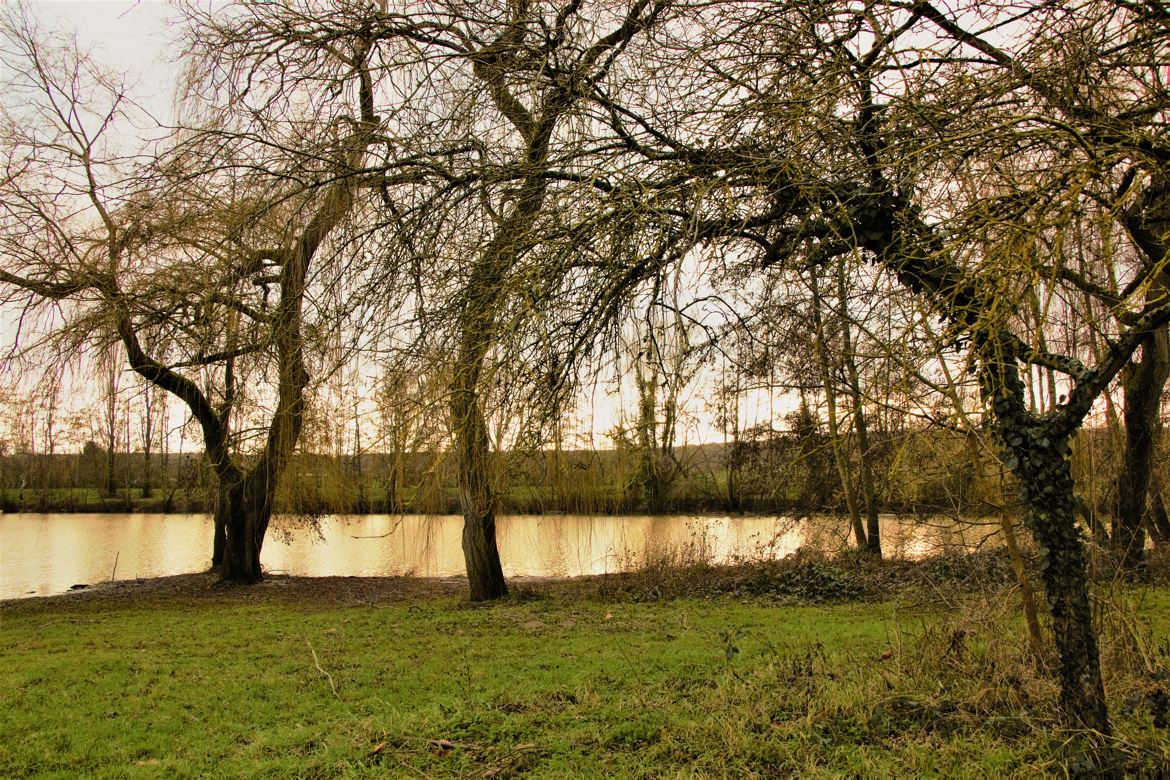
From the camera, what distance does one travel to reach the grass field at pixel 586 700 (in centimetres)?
382

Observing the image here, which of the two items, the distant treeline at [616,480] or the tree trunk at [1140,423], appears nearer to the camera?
the distant treeline at [616,480]

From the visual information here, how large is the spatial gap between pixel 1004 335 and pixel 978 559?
8.94 meters

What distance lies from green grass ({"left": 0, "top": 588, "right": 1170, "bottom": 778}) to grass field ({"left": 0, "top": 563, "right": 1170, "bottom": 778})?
2cm

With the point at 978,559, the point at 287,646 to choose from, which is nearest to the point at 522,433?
the point at 287,646

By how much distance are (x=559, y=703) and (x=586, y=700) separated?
0.18 meters

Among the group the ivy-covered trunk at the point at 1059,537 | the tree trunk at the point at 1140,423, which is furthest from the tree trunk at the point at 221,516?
the tree trunk at the point at 1140,423

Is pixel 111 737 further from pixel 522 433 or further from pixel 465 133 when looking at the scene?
pixel 465 133

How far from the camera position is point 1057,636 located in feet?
11.0

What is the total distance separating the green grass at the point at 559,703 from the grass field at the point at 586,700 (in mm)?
19

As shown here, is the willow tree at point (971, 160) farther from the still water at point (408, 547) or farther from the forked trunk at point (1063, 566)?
the still water at point (408, 547)

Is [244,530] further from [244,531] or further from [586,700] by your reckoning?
[586,700]

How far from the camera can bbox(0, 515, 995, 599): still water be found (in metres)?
14.4

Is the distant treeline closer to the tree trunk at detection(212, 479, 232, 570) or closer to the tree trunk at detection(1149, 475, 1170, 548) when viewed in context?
the tree trunk at detection(212, 479, 232, 570)

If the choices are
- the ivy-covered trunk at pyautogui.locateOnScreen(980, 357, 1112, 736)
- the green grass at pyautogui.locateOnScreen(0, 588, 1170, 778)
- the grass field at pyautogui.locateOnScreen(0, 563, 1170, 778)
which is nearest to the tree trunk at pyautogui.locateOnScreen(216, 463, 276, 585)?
the grass field at pyautogui.locateOnScreen(0, 563, 1170, 778)
